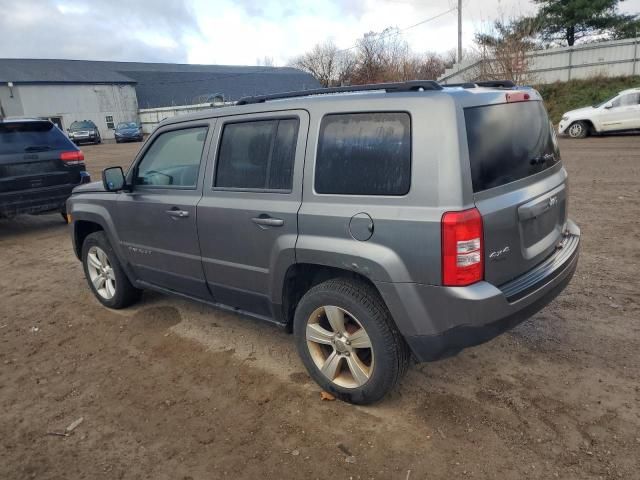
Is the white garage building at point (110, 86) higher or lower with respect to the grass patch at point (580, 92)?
higher

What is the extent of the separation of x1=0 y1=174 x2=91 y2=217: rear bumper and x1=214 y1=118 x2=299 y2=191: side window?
547 centimetres

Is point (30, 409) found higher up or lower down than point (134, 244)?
lower down

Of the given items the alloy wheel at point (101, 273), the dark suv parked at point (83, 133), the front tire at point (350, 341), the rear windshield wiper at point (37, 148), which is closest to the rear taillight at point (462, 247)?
the front tire at point (350, 341)

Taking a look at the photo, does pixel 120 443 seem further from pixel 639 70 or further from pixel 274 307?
pixel 639 70

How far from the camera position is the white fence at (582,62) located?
78.3 ft

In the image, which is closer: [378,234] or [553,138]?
[378,234]

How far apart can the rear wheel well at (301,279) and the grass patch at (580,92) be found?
23.9m

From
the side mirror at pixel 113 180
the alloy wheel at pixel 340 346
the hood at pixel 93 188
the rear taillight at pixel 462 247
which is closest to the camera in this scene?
the rear taillight at pixel 462 247

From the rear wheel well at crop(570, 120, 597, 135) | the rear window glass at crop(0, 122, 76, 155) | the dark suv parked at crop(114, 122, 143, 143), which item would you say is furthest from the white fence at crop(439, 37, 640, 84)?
the dark suv parked at crop(114, 122, 143, 143)

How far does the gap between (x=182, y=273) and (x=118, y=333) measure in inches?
37.0

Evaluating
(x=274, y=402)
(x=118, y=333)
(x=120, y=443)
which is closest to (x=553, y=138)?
(x=274, y=402)

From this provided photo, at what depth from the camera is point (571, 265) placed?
3230 mm

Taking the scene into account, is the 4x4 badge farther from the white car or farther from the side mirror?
the white car

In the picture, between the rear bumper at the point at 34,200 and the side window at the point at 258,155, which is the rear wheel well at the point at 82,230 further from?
the rear bumper at the point at 34,200
